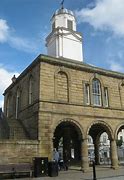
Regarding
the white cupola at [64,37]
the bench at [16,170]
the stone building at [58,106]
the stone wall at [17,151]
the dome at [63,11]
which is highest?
the dome at [63,11]

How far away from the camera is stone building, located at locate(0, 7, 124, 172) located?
19.1 m

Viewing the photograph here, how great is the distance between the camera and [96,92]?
950 inches

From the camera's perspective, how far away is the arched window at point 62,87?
21573 millimetres

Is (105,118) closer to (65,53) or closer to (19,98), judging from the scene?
(19,98)

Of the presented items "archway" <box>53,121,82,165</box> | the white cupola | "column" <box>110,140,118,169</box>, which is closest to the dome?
the white cupola

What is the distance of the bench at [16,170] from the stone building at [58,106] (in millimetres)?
838

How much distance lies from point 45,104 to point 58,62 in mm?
4153

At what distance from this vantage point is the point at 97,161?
29297 mm

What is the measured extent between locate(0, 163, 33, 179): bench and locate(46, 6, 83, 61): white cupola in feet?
53.5

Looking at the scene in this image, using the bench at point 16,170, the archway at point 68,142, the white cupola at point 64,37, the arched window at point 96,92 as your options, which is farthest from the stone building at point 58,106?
the white cupola at point 64,37

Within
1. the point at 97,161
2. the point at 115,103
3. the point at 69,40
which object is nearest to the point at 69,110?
the point at 115,103

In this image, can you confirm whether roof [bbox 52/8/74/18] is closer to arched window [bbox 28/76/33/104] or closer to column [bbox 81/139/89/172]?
arched window [bbox 28/76/33/104]

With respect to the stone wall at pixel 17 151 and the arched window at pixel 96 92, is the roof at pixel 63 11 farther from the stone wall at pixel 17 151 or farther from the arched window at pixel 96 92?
the stone wall at pixel 17 151

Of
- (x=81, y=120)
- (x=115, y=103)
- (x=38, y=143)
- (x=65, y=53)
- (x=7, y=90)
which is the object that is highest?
(x=65, y=53)
